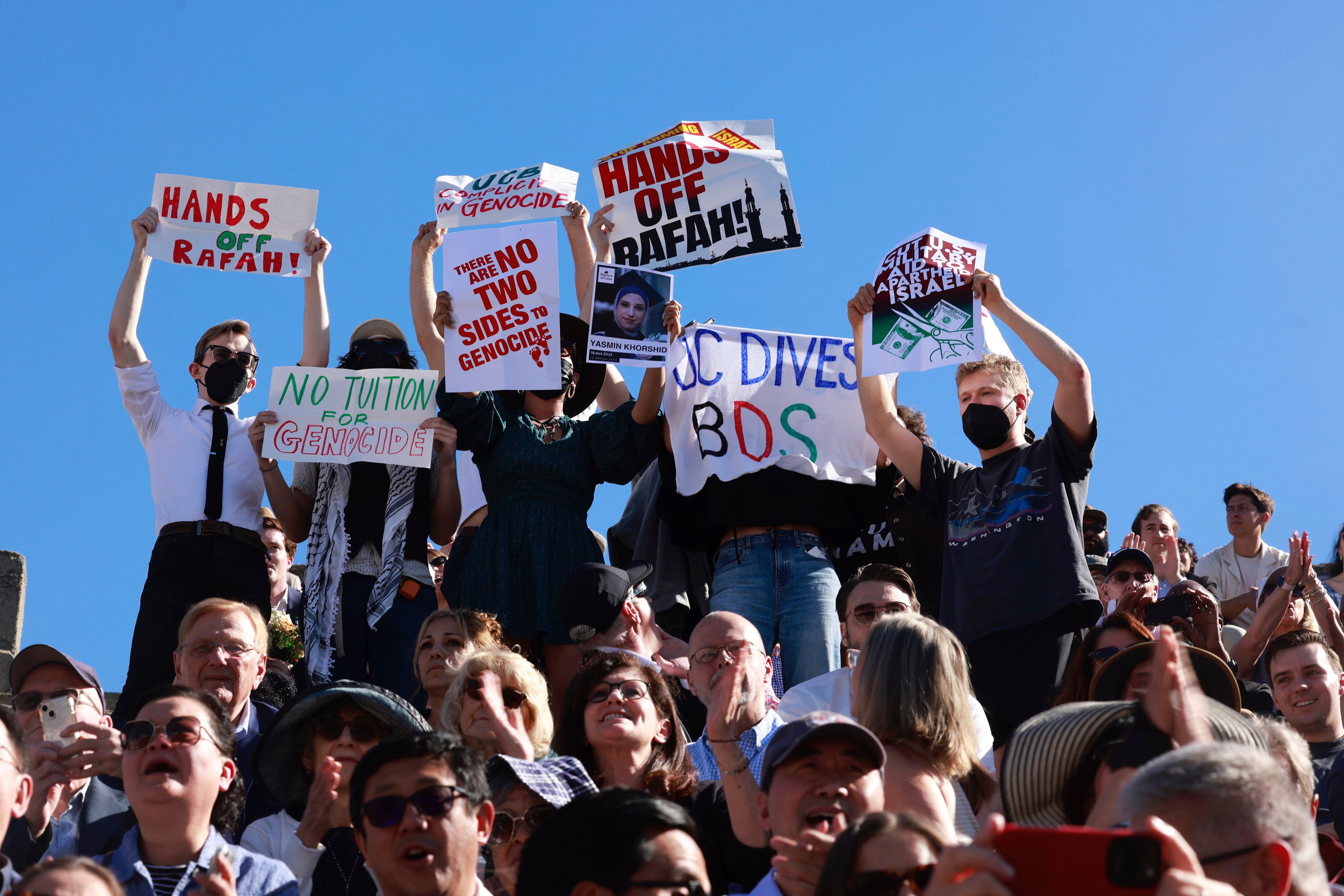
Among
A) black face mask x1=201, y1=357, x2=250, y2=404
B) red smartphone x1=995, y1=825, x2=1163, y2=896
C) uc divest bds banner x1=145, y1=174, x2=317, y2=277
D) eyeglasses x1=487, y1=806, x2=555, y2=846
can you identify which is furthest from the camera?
uc divest bds banner x1=145, y1=174, x2=317, y2=277

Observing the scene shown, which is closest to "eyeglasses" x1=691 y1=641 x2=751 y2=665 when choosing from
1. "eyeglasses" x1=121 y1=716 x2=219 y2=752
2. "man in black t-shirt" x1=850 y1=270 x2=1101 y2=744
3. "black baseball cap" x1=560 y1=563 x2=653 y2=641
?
"black baseball cap" x1=560 y1=563 x2=653 y2=641

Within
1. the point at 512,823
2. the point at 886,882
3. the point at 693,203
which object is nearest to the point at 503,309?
the point at 693,203

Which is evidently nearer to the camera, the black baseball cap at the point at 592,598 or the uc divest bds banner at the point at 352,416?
the black baseball cap at the point at 592,598

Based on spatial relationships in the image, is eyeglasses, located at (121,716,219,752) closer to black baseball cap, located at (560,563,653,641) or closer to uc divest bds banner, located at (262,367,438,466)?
black baseball cap, located at (560,563,653,641)

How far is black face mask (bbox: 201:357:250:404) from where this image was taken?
284 inches

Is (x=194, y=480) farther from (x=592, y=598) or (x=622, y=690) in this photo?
(x=622, y=690)

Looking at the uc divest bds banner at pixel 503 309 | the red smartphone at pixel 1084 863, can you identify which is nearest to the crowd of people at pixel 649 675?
the red smartphone at pixel 1084 863

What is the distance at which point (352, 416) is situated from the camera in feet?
23.6

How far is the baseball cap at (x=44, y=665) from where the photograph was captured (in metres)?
5.08

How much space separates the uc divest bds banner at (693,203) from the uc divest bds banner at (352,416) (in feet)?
4.24

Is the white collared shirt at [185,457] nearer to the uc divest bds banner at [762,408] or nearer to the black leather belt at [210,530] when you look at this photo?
the black leather belt at [210,530]

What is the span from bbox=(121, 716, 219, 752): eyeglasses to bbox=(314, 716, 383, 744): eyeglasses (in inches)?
18.8

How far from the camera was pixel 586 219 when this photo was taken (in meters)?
7.77

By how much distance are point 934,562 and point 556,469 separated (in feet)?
5.84
